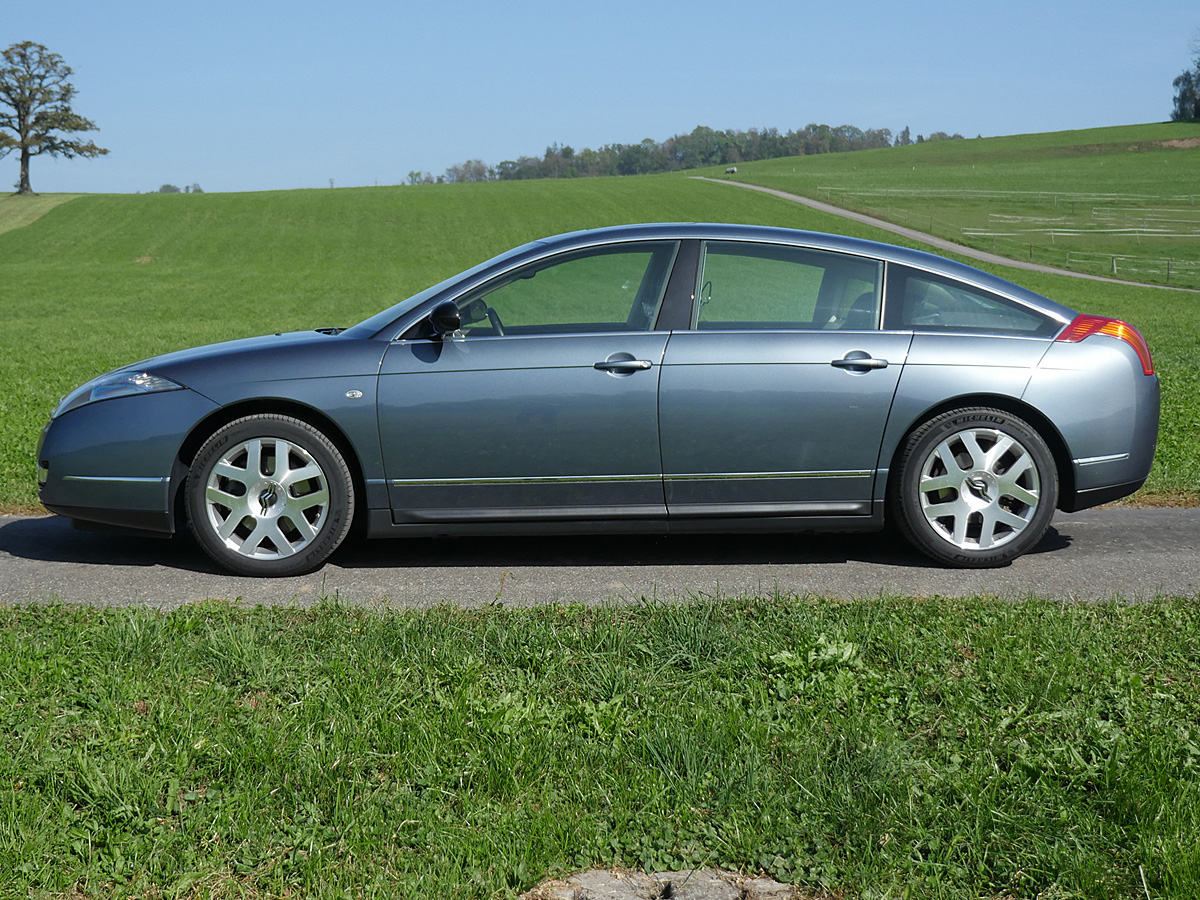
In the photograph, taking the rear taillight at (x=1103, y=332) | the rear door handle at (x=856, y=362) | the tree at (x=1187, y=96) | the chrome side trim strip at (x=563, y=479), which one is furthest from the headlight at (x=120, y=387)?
the tree at (x=1187, y=96)

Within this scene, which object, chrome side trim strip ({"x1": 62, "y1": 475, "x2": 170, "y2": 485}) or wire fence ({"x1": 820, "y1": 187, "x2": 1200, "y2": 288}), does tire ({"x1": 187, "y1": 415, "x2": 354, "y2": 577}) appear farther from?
wire fence ({"x1": 820, "y1": 187, "x2": 1200, "y2": 288})

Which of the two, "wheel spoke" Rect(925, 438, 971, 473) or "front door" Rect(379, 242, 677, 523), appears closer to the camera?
"front door" Rect(379, 242, 677, 523)

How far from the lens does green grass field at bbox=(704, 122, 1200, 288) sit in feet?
159

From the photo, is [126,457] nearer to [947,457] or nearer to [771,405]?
[771,405]

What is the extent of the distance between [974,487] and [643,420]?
5.29ft

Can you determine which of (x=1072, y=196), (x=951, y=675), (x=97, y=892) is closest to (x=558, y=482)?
(x=951, y=675)

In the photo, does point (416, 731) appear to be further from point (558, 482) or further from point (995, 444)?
point (995, 444)

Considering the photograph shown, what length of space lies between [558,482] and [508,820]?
2.38 m

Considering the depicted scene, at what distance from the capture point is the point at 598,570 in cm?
507

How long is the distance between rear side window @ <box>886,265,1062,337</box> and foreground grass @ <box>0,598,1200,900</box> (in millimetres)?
1568

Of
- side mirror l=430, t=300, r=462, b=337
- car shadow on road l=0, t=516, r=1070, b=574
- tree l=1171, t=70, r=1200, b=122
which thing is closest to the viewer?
side mirror l=430, t=300, r=462, b=337

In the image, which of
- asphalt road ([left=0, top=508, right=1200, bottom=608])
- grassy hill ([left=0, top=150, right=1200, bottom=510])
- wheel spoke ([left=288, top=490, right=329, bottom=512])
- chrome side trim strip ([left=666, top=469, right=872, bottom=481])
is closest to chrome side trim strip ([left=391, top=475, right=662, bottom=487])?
chrome side trim strip ([left=666, top=469, right=872, bottom=481])

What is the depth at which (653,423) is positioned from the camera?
4.82m

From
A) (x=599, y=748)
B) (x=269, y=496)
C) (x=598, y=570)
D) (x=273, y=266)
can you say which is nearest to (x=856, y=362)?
(x=598, y=570)
